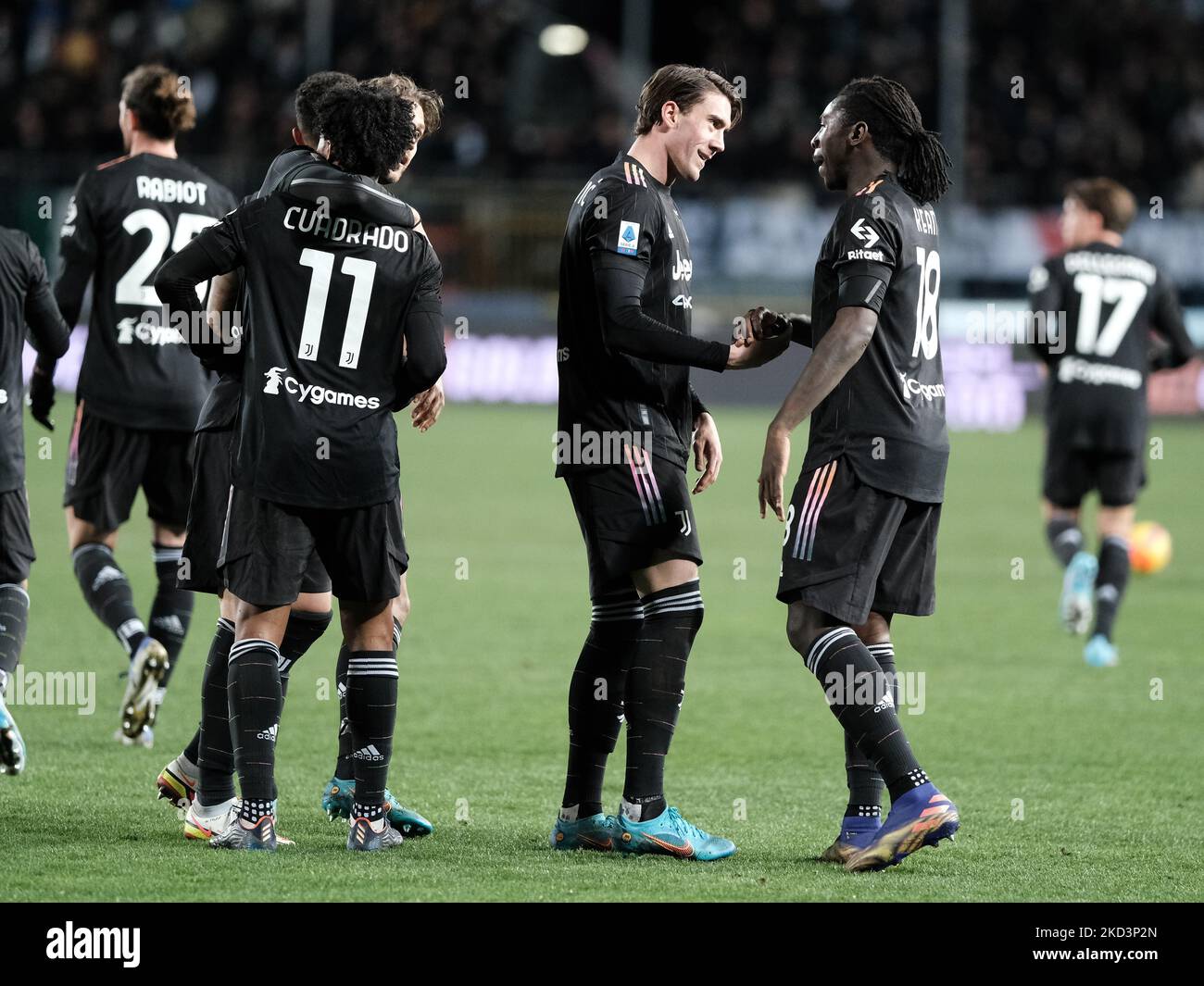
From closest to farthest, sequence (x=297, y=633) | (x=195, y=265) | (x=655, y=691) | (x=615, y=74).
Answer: (x=195, y=265)
(x=655, y=691)
(x=297, y=633)
(x=615, y=74)

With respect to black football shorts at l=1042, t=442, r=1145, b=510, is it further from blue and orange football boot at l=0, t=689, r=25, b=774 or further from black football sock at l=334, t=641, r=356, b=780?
blue and orange football boot at l=0, t=689, r=25, b=774

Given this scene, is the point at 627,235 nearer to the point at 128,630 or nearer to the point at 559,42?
the point at 128,630

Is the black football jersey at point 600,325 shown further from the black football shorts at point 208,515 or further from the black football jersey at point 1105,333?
the black football jersey at point 1105,333

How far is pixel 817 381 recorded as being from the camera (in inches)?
193

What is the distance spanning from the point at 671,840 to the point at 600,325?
1.50 meters

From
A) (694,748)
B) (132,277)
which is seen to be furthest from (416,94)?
(694,748)

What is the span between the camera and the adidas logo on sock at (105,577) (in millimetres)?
7113

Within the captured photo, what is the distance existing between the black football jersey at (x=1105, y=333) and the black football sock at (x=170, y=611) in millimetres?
4809

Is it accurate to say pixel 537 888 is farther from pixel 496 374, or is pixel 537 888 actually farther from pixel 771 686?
pixel 496 374

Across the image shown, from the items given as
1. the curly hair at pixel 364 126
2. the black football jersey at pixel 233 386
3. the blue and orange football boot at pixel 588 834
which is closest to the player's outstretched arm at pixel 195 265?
the black football jersey at pixel 233 386

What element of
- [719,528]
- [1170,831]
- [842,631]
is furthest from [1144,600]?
[842,631]

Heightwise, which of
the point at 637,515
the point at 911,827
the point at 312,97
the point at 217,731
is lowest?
the point at 911,827

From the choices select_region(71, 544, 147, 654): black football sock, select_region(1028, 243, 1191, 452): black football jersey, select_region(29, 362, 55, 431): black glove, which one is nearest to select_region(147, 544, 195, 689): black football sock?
select_region(71, 544, 147, 654): black football sock

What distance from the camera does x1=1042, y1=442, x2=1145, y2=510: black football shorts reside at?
9.59 m
